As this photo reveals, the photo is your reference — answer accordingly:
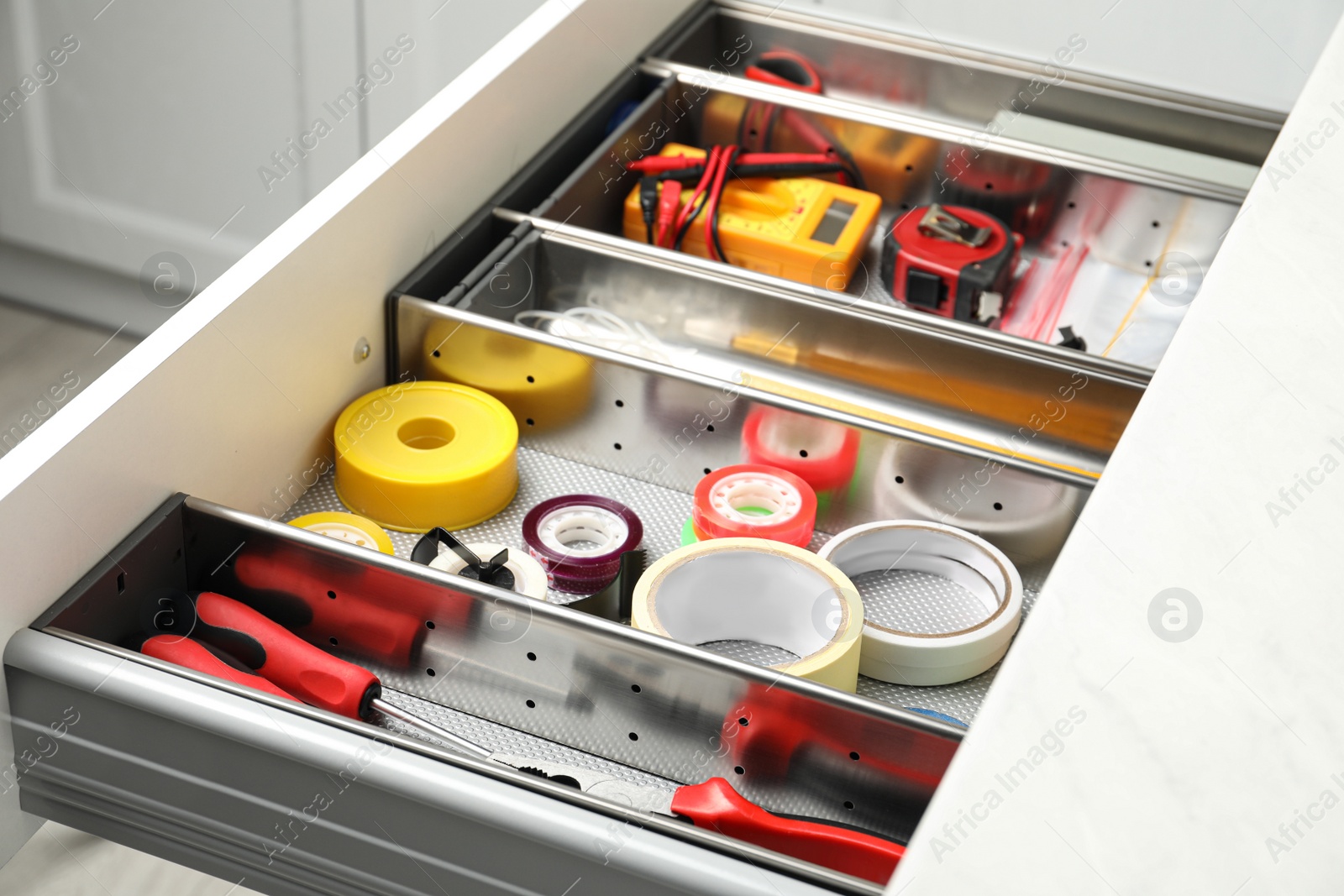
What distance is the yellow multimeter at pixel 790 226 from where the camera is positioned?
59.9 inches

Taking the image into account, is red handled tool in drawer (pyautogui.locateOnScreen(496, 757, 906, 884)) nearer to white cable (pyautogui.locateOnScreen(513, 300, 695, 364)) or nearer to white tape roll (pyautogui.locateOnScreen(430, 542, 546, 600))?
white tape roll (pyautogui.locateOnScreen(430, 542, 546, 600))

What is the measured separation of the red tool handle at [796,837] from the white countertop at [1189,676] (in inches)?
14.3

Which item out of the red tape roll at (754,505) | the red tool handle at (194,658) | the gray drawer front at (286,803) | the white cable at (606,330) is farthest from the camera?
the white cable at (606,330)

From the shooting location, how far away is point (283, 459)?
1167 millimetres

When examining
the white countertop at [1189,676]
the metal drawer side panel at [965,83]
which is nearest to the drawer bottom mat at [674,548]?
the white countertop at [1189,676]

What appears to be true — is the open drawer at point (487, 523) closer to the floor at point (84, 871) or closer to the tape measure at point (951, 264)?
the floor at point (84, 871)

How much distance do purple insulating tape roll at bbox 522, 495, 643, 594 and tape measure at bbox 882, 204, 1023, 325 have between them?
1.76ft

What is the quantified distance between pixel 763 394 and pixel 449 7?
1.67 m

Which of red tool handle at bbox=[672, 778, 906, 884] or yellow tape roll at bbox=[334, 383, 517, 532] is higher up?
red tool handle at bbox=[672, 778, 906, 884]

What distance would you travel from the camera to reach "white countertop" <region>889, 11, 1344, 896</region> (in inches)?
17.3

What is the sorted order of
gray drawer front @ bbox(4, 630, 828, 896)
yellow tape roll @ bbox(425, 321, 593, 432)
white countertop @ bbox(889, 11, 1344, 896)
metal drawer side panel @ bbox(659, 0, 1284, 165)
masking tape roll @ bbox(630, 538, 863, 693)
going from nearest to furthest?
1. white countertop @ bbox(889, 11, 1344, 896)
2. gray drawer front @ bbox(4, 630, 828, 896)
3. masking tape roll @ bbox(630, 538, 863, 693)
4. yellow tape roll @ bbox(425, 321, 593, 432)
5. metal drawer side panel @ bbox(659, 0, 1284, 165)

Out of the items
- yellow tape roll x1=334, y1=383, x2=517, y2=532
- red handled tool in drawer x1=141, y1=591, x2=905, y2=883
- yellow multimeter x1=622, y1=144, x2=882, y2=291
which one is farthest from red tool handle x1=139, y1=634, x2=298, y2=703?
yellow multimeter x1=622, y1=144, x2=882, y2=291

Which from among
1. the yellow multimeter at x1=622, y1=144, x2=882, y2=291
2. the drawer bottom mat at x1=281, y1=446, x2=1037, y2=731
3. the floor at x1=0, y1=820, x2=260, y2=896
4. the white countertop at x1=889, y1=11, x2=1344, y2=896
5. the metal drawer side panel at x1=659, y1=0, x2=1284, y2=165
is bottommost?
the floor at x1=0, y1=820, x2=260, y2=896

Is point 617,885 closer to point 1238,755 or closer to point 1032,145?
point 1238,755
